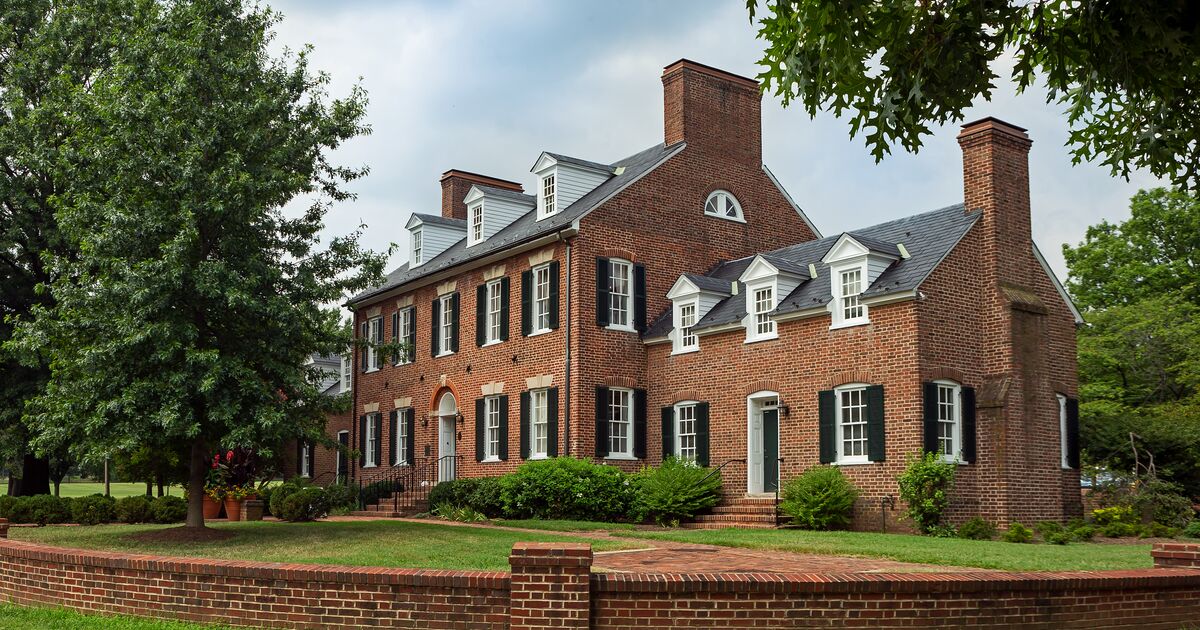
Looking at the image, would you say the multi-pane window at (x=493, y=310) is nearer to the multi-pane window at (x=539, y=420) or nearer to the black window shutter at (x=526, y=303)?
the black window shutter at (x=526, y=303)

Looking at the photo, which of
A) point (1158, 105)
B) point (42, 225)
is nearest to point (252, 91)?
point (42, 225)

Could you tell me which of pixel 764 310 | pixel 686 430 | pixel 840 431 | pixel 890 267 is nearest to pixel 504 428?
pixel 686 430

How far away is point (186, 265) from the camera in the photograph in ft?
59.0

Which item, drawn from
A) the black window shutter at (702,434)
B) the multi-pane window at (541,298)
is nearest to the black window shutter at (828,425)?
the black window shutter at (702,434)

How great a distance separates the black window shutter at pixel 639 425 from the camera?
2583cm

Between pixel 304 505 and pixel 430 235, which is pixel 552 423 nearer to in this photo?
pixel 304 505

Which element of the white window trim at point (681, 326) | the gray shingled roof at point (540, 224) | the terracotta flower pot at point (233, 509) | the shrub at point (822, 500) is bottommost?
the terracotta flower pot at point (233, 509)

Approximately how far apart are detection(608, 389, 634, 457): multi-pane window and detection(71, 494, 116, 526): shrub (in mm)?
11467

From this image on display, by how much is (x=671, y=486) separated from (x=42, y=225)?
15.0 metres

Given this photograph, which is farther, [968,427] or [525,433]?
[525,433]

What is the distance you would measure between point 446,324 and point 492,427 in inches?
154

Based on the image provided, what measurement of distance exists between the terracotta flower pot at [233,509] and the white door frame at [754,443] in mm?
12294

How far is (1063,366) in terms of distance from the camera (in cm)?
2298

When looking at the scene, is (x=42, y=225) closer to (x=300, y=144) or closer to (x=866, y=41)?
(x=300, y=144)
